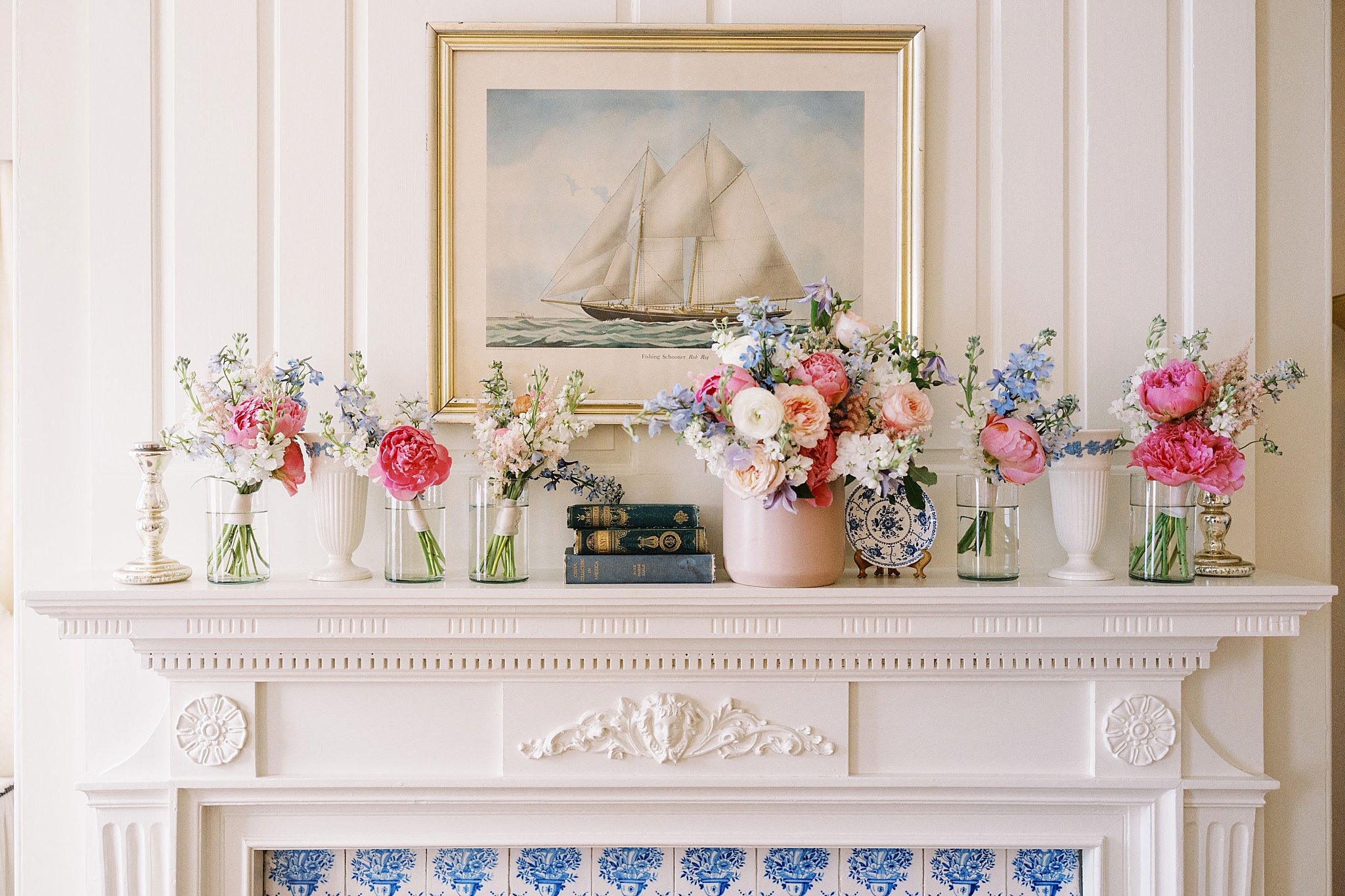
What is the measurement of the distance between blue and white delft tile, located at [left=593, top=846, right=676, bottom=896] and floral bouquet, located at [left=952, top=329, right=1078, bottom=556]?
0.84 m

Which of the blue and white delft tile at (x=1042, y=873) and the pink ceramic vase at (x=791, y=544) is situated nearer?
the pink ceramic vase at (x=791, y=544)

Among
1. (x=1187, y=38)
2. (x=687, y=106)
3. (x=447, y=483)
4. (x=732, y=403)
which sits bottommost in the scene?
(x=447, y=483)

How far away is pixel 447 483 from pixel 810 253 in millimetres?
850

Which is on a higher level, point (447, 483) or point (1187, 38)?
point (1187, 38)

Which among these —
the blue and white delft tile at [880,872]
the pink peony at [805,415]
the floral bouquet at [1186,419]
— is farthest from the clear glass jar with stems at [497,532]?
the floral bouquet at [1186,419]

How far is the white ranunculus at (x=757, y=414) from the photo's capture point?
4.17 ft

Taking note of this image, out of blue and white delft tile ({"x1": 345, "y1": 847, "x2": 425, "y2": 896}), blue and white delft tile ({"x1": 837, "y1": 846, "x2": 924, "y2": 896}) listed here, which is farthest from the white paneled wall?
blue and white delft tile ({"x1": 837, "y1": 846, "x2": 924, "y2": 896})

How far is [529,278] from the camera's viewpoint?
160cm

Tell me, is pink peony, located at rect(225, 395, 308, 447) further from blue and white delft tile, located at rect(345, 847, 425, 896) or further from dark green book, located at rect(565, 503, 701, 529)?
blue and white delft tile, located at rect(345, 847, 425, 896)

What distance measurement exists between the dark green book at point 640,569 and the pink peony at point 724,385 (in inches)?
10.6

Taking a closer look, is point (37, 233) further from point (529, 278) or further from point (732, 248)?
point (732, 248)

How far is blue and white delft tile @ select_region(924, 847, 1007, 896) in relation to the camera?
1.59 metres

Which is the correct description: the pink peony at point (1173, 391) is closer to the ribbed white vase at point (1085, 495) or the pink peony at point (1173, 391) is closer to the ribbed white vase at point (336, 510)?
the ribbed white vase at point (1085, 495)

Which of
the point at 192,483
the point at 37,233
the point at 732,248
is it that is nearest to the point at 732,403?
the point at 732,248
